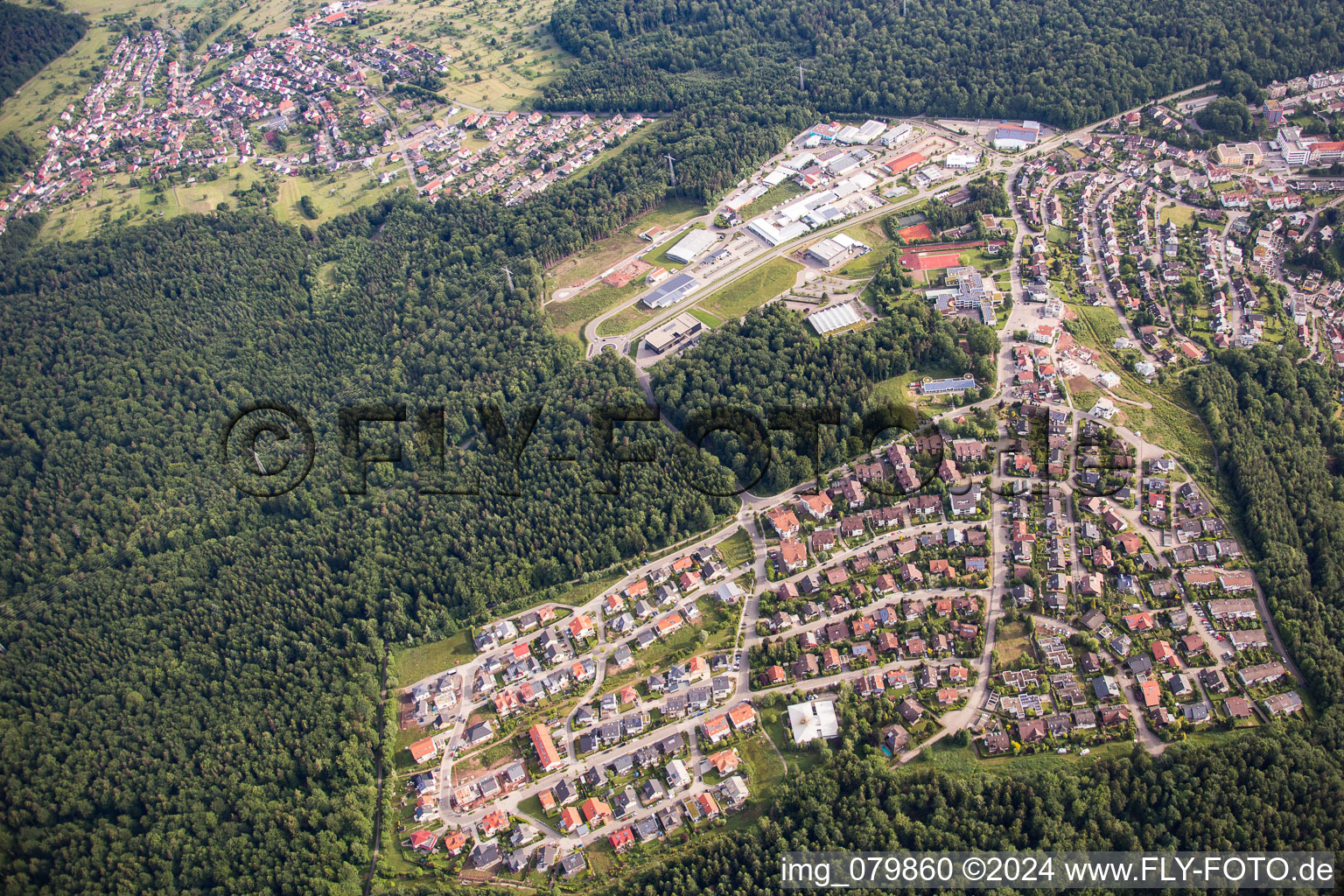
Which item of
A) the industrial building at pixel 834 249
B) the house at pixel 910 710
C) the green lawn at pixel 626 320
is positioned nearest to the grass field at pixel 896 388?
the industrial building at pixel 834 249

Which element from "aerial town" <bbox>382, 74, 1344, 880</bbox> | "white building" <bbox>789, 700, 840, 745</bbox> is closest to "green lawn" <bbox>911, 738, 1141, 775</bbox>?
"aerial town" <bbox>382, 74, 1344, 880</bbox>

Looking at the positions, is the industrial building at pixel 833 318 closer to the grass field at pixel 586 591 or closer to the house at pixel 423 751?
the grass field at pixel 586 591

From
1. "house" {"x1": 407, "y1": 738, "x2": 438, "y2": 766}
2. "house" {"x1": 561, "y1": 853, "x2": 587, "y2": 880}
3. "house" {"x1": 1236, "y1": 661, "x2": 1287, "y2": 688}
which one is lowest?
"house" {"x1": 561, "y1": 853, "x2": 587, "y2": 880}

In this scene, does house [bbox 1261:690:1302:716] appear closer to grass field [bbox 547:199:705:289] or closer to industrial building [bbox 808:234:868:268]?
industrial building [bbox 808:234:868:268]

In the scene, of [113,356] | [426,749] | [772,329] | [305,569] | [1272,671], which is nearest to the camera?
[1272,671]

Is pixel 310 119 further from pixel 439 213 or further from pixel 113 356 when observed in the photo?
pixel 113 356

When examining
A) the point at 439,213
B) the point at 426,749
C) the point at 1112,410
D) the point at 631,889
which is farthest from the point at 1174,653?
the point at 439,213
